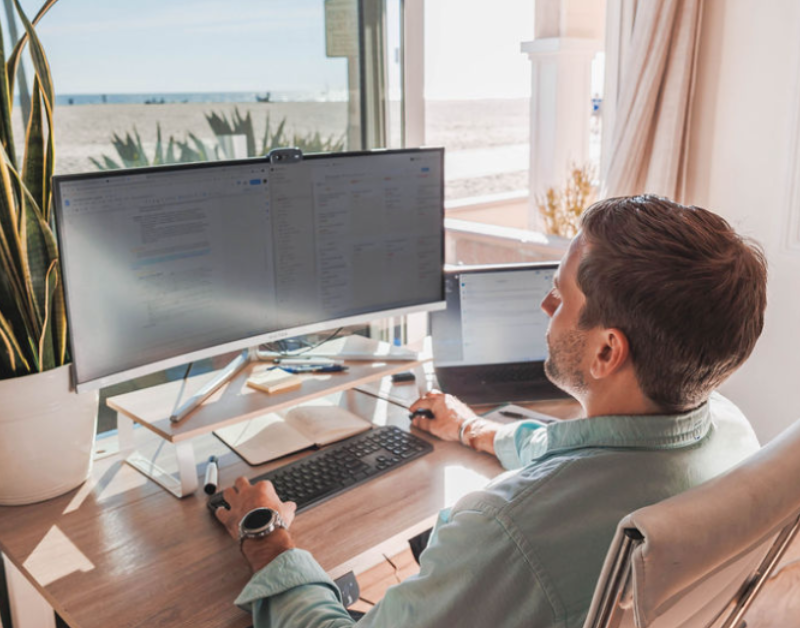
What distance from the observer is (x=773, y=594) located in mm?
2094

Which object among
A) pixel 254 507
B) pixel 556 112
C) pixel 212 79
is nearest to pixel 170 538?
pixel 254 507

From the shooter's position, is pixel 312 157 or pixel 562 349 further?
pixel 312 157

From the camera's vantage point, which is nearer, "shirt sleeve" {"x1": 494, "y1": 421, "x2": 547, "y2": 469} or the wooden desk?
the wooden desk

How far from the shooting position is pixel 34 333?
56.5 inches

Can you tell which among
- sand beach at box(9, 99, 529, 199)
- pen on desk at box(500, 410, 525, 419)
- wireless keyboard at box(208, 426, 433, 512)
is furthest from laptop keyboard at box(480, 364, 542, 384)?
sand beach at box(9, 99, 529, 199)

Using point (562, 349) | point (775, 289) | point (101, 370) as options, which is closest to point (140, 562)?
point (101, 370)

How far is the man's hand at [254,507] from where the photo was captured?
1187 millimetres

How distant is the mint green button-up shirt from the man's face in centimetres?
8

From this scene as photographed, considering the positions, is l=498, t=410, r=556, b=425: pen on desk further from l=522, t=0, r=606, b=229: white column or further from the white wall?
l=522, t=0, r=606, b=229: white column

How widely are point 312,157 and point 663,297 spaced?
871 mm

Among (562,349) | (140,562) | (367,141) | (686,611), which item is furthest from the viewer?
(367,141)

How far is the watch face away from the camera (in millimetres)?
1211

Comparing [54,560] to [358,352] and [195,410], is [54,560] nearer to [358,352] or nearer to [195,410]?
[195,410]

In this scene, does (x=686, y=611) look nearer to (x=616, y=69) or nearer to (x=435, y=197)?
(x=435, y=197)
